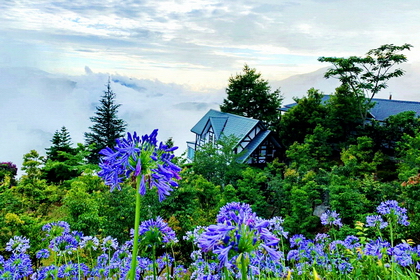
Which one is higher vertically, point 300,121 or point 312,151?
point 300,121

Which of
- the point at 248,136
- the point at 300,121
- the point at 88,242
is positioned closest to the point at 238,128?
the point at 248,136

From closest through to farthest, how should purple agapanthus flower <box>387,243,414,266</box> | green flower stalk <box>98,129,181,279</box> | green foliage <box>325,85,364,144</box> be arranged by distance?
green flower stalk <box>98,129,181,279</box> → purple agapanthus flower <box>387,243,414,266</box> → green foliage <box>325,85,364,144</box>

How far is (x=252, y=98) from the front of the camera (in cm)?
3200

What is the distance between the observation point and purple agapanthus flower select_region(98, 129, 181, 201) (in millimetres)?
1416

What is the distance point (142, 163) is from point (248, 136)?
1948cm

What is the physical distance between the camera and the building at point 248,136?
2006cm

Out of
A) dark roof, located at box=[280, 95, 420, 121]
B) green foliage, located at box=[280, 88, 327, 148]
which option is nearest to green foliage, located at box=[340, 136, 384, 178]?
green foliage, located at box=[280, 88, 327, 148]

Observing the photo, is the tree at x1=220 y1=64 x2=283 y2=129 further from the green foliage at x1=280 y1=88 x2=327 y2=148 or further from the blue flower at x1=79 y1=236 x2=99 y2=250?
the blue flower at x1=79 y1=236 x2=99 y2=250

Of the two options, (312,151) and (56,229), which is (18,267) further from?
(312,151)

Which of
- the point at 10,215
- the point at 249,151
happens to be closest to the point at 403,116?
the point at 249,151

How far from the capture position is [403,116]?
1884 cm

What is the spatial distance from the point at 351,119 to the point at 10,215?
63.9 feet

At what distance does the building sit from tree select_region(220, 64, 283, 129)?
30.0 feet

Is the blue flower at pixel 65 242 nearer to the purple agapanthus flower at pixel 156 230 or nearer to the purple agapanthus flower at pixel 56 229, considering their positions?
the purple agapanthus flower at pixel 56 229
